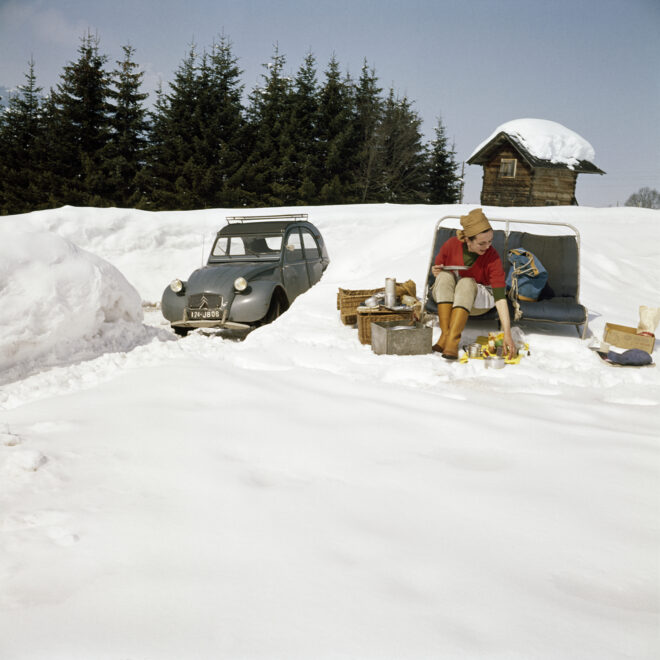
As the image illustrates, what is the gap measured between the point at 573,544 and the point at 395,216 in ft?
44.8

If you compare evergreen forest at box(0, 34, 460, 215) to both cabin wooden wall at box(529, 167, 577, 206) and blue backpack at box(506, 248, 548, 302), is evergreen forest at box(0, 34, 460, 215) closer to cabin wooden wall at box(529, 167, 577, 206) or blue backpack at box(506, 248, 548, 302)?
cabin wooden wall at box(529, 167, 577, 206)

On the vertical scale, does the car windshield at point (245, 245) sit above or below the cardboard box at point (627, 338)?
above

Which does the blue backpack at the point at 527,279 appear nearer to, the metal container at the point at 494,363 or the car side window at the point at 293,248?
the metal container at the point at 494,363

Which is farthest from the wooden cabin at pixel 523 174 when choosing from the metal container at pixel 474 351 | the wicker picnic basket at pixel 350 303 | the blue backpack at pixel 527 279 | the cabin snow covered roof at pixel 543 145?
the metal container at pixel 474 351

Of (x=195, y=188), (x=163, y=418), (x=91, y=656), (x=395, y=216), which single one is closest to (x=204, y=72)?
(x=195, y=188)

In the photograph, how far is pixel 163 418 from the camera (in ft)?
9.30

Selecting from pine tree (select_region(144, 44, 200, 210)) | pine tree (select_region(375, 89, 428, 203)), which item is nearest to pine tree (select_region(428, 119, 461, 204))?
pine tree (select_region(375, 89, 428, 203))

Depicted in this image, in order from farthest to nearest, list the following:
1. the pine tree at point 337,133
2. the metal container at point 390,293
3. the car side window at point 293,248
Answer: the pine tree at point 337,133 → the car side window at point 293,248 → the metal container at point 390,293

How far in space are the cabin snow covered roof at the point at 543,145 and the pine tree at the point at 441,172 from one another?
5885 millimetres

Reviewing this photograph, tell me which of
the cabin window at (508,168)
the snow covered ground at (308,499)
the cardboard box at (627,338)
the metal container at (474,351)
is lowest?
the snow covered ground at (308,499)

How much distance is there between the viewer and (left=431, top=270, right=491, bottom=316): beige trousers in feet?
15.9

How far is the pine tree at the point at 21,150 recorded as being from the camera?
24297mm

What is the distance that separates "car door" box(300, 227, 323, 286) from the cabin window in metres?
18.6

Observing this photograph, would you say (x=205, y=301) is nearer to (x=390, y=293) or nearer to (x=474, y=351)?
(x=390, y=293)
